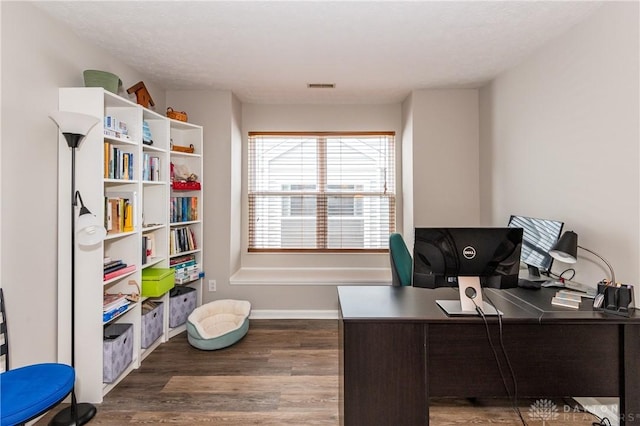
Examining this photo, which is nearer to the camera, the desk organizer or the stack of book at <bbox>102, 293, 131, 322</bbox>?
the desk organizer

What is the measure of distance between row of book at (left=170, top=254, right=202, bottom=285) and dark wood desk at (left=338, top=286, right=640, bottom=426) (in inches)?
85.5

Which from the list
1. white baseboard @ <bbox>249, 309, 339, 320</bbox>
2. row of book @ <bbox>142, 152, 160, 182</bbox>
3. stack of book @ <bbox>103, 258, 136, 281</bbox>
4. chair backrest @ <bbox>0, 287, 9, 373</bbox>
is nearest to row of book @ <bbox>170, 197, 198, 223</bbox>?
row of book @ <bbox>142, 152, 160, 182</bbox>

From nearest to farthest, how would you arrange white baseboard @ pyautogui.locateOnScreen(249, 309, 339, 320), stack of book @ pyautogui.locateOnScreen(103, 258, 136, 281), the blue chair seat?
1. the blue chair seat
2. stack of book @ pyautogui.locateOnScreen(103, 258, 136, 281)
3. white baseboard @ pyautogui.locateOnScreen(249, 309, 339, 320)

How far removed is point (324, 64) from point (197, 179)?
1731mm

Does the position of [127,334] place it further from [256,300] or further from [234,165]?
[234,165]

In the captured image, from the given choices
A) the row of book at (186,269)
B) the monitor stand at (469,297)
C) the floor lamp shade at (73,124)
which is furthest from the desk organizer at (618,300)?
the row of book at (186,269)

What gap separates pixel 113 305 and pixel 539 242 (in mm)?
2959

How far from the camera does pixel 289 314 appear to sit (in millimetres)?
3656

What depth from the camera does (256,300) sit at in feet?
11.9

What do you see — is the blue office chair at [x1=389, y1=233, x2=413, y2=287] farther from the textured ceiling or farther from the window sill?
the textured ceiling

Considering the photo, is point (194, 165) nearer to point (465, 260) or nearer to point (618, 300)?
point (465, 260)

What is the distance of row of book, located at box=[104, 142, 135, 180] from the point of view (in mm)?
2289

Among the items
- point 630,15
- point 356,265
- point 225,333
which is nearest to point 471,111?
point 630,15

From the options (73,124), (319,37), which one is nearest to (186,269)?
(73,124)
